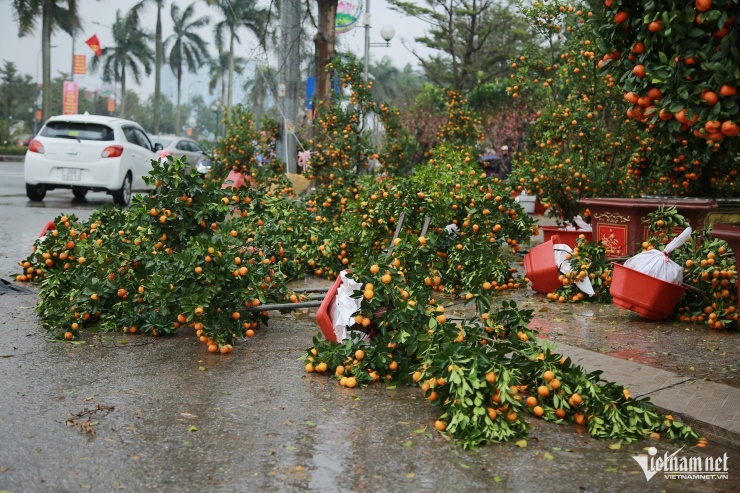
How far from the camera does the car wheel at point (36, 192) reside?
18.8 meters

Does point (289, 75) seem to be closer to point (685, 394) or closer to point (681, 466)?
point (685, 394)

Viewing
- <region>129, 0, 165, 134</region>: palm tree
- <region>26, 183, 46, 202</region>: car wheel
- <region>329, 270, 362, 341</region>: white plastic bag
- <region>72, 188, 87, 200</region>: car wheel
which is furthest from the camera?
<region>129, 0, 165, 134</region>: palm tree

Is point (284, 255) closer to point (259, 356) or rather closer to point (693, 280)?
point (259, 356)

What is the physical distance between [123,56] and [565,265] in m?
84.1

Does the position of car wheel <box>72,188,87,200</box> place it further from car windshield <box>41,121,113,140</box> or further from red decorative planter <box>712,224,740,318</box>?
red decorative planter <box>712,224,740,318</box>

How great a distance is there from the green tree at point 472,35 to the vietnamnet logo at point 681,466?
29.4m

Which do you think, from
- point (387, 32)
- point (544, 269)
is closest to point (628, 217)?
point (544, 269)

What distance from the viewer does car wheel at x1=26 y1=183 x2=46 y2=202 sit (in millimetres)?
18797

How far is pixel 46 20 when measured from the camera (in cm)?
5347

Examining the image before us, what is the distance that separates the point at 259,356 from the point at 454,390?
2.05 meters

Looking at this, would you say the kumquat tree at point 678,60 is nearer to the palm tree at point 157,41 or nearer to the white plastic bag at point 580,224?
the white plastic bag at point 580,224

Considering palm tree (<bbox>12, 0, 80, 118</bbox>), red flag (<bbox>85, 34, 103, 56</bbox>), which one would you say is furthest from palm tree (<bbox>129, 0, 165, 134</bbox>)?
palm tree (<bbox>12, 0, 80, 118</bbox>)

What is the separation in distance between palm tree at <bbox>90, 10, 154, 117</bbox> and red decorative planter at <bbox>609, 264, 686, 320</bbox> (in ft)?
265

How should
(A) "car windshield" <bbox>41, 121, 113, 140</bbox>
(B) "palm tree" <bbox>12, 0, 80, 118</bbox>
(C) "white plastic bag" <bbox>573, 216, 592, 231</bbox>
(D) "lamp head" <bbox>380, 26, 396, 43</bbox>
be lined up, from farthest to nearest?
(B) "palm tree" <bbox>12, 0, 80, 118</bbox> → (D) "lamp head" <bbox>380, 26, 396, 43</bbox> → (A) "car windshield" <bbox>41, 121, 113, 140</bbox> → (C) "white plastic bag" <bbox>573, 216, 592, 231</bbox>
